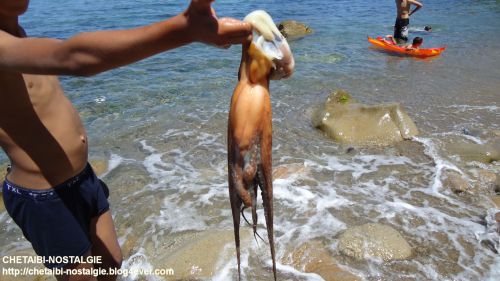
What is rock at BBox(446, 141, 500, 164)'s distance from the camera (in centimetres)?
562

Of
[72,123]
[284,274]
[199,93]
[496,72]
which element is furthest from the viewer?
[496,72]

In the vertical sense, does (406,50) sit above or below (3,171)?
above

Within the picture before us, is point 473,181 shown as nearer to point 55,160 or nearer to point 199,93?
point 55,160

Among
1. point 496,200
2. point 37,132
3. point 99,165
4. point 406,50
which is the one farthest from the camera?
point 406,50

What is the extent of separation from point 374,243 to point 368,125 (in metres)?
2.92

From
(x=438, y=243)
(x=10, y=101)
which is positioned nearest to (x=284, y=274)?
(x=438, y=243)

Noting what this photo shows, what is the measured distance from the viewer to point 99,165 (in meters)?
6.03

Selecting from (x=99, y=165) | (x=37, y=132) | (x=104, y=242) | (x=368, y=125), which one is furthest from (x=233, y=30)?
(x=368, y=125)

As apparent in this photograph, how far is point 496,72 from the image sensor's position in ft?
31.9

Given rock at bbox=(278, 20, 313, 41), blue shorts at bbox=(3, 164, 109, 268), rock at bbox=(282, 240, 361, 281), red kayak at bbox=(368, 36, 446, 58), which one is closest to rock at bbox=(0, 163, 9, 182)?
blue shorts at bbox=(3, 164, 109, 268)

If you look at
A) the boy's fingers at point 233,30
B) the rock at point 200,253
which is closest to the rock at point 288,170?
the rock at point 200,253

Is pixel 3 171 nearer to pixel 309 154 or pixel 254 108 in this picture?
pixel 309 154

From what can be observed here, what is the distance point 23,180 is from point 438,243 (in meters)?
3.77

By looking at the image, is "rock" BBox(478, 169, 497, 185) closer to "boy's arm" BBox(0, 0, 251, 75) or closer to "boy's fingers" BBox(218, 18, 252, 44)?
"boy's fingers" BBox(218, 18, 252, 44)
